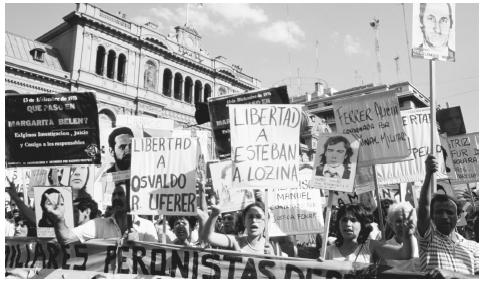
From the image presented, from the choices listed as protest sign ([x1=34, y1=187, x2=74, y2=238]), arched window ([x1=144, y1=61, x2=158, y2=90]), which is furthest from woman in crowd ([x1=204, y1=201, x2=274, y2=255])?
arched window ([x1=144, y1=61, x2=158, y2=90])

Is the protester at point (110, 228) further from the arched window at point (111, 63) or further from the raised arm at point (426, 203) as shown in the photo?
the arched window at point (111, 63)

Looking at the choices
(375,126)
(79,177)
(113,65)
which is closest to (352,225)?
(375,126)

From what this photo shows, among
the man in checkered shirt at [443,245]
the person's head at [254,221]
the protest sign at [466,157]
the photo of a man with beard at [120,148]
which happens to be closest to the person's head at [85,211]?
the photo of a man with beard at [120,148]

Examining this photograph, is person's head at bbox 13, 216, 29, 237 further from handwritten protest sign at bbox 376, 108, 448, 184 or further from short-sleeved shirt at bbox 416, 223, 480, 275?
short-sleeved shirt at bbox 416, 223, 480, 275

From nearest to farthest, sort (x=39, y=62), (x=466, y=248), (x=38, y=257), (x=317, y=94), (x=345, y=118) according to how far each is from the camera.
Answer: (x=466, y=248) < (x=38, y=257) < (x=345, y=118) < (x=39, y=62) < (x=317, y=94)

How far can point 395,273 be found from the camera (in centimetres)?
355

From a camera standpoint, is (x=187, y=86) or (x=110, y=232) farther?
(x=187, y=86)

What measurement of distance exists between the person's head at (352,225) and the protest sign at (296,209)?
200 cm

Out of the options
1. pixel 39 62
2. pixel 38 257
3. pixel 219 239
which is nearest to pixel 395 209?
pixel 219 239

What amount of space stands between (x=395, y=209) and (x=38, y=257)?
3.86 m

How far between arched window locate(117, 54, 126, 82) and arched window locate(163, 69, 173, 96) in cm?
400

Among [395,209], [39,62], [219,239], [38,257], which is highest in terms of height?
[39,62]

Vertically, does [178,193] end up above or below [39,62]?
below

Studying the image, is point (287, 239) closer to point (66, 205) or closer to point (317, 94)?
point (66, 205)
